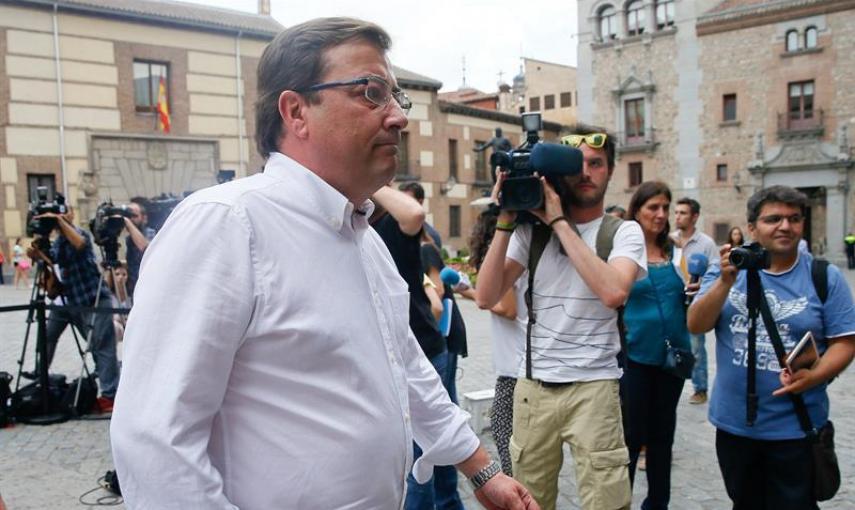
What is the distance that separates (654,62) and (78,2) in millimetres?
24698

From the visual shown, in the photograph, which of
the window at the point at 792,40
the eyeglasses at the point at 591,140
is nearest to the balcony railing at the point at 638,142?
the window at the point at 792,40

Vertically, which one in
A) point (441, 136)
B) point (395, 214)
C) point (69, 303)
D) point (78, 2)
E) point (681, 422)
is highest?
point (78, 2)

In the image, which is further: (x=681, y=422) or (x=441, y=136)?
(x=441, y=136)

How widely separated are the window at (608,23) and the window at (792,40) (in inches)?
305

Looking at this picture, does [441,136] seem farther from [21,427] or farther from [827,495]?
[827,495]

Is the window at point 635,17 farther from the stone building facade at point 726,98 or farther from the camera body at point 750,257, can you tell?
the camera body at point 750,257

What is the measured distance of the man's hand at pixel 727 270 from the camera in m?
2.98

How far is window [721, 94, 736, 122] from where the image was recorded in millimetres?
30672

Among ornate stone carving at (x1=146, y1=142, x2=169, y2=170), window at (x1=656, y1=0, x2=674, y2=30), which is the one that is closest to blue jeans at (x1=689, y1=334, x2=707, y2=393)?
ornate stone carving at (x1=146, y1=142, x2=169, y2=170)

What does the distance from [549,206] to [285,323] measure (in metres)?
1.79

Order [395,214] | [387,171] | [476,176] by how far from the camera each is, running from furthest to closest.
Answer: [476,176], [395,214], [387,171]

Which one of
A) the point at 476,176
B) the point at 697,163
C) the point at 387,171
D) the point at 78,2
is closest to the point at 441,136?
the point at 476,176

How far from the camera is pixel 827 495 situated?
2.91 metres

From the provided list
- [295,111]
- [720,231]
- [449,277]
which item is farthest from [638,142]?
[295,111]
